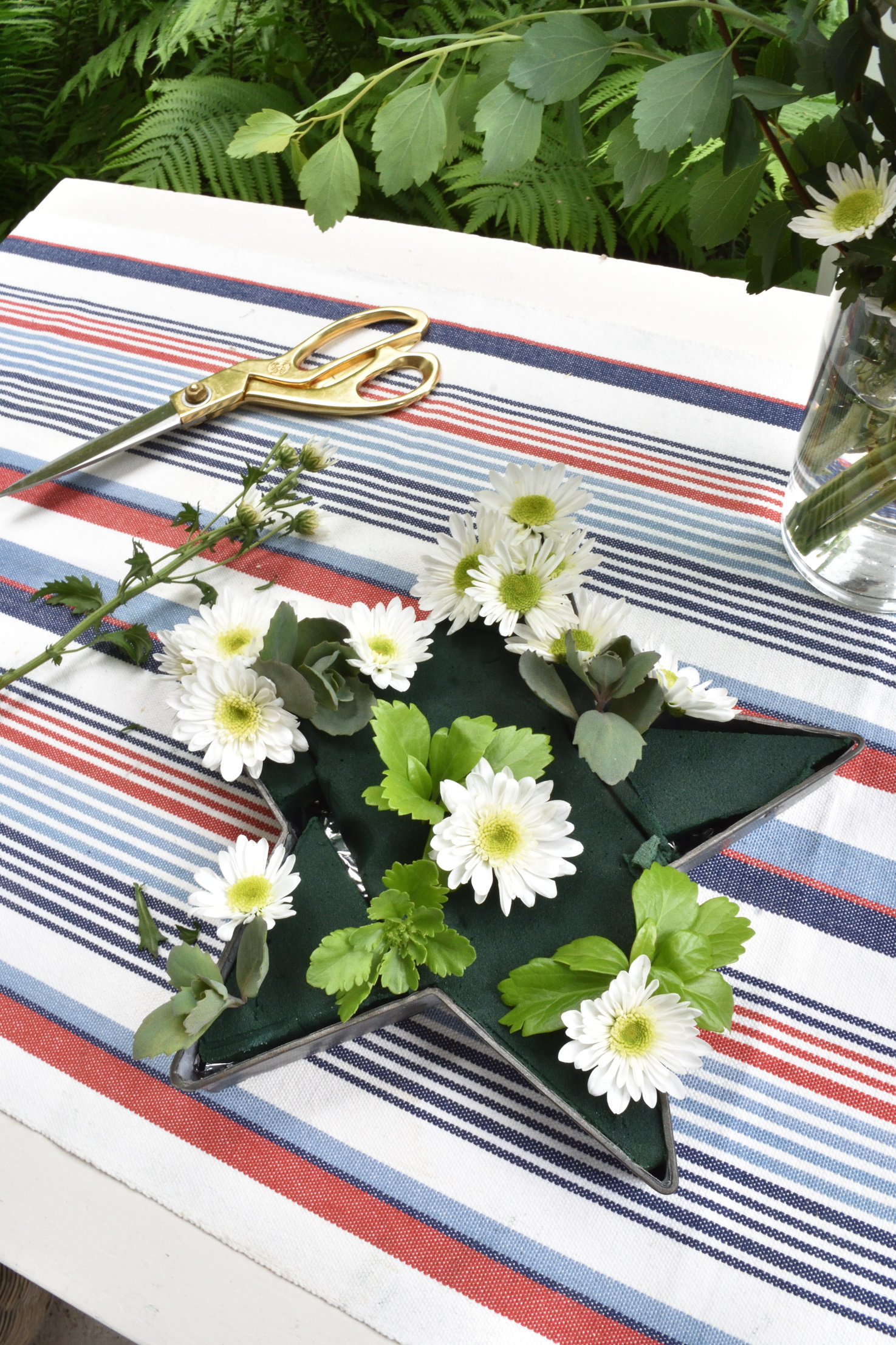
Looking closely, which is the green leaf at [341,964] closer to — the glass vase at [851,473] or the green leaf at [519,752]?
the green leaf at [519,752]

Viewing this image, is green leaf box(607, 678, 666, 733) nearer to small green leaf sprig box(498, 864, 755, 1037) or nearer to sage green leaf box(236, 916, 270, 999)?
small green leaf sprig box(498, 864, 755, 1037)

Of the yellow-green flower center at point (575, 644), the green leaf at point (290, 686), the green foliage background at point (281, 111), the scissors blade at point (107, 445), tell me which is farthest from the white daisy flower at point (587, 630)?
the green foliage background at point (281, 111)

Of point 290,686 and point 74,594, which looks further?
point 74,594

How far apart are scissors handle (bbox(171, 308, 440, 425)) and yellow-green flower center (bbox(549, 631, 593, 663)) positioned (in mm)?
275

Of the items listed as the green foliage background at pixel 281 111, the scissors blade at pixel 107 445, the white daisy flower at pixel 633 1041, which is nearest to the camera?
the white daisy flower at pixel 633 1041

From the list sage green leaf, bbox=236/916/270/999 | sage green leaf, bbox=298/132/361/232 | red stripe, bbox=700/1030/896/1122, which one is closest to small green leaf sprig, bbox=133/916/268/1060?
sage green leaf, bbox=236/916/270/999

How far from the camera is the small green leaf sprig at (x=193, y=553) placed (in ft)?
1.74

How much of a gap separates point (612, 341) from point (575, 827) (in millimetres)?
386

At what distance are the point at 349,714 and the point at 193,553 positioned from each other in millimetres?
174

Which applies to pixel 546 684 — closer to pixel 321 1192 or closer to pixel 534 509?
pixel 534 509

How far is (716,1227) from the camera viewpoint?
0.38 m

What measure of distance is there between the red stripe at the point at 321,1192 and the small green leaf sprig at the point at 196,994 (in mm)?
61

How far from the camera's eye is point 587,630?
1.42ft

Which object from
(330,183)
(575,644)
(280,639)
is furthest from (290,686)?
(330,183)
